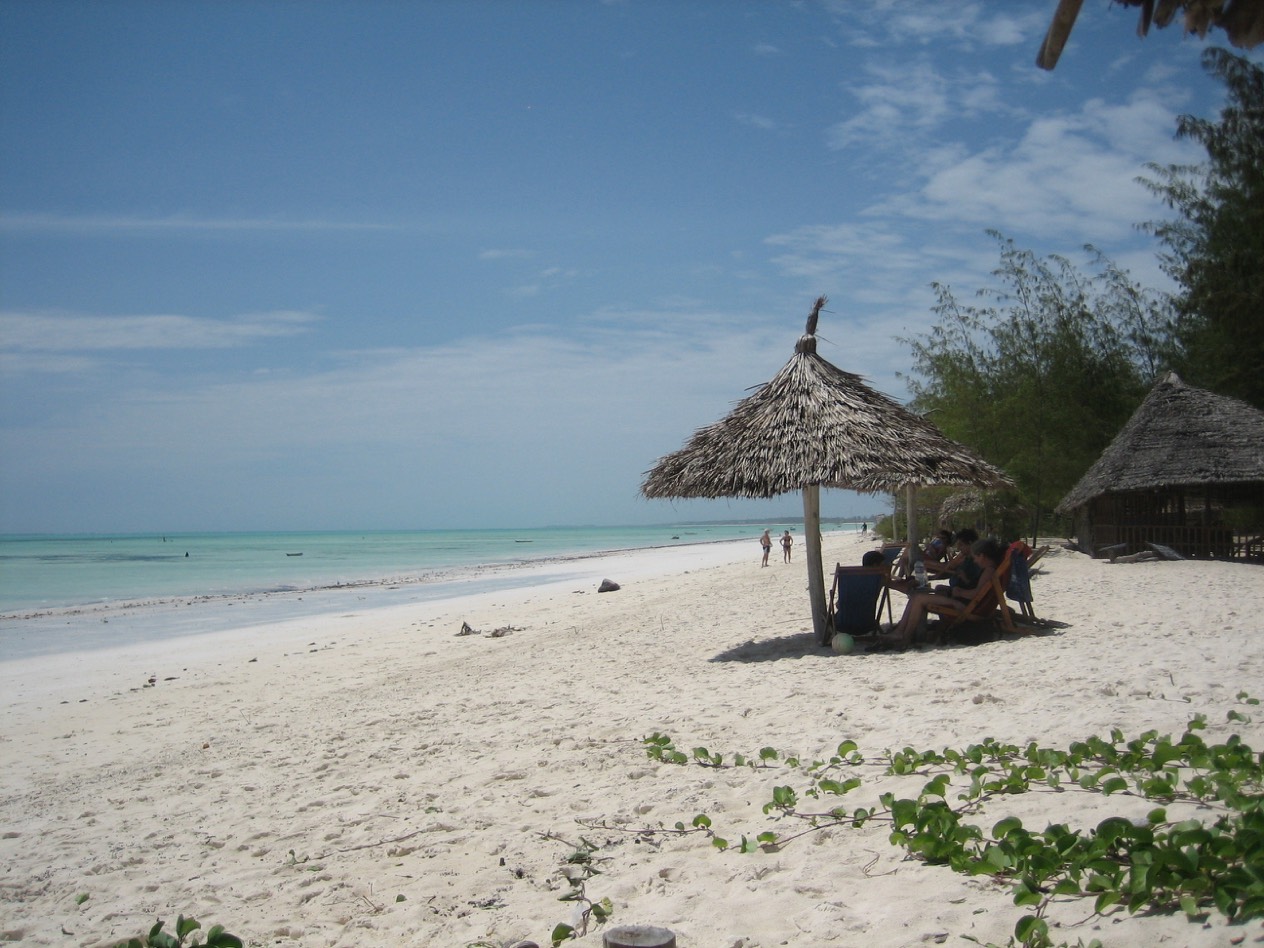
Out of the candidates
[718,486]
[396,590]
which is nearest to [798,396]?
[718,486]

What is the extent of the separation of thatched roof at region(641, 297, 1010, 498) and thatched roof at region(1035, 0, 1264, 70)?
215 inches

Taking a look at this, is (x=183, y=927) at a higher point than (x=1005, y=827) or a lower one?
lower

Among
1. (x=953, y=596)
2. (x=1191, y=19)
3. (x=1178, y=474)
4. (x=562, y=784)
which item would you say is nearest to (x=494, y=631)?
(x=953, y=596)

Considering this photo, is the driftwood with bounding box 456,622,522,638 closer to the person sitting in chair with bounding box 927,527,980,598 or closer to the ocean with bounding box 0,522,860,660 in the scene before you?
the ocean with bounding box 0,522,860,660

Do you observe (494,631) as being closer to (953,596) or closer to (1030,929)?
(953,596)

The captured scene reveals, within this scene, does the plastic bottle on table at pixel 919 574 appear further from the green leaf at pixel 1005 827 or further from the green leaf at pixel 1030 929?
the green leaf at pixel 1030 929

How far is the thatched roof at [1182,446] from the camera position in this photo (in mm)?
14219

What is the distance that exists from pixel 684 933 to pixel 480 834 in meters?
1.37

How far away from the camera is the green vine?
2.36m

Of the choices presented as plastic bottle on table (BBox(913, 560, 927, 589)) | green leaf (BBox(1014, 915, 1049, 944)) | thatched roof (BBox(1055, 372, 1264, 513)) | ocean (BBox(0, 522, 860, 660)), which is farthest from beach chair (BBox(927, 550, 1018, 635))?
ocean (BBox(0, 522, 860, 660))

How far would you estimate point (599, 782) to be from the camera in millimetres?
4422

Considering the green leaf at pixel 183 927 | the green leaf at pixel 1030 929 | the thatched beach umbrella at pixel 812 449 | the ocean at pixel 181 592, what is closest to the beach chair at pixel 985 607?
the thatched beach umbrella at pixel 812 449

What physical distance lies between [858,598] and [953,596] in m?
0.75

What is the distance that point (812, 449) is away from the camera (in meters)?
7.75
